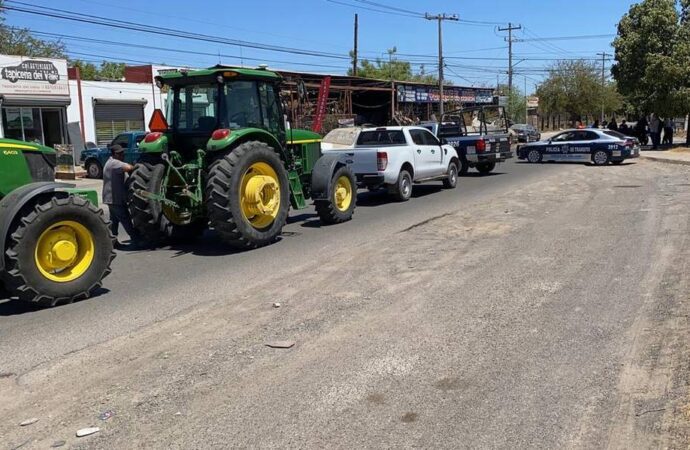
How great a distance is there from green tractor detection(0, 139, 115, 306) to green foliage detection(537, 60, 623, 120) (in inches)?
2807

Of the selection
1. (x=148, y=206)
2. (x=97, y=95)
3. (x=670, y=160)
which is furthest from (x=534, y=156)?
(x=148, y=206)

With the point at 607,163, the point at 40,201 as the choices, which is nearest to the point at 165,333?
the point at 40,201

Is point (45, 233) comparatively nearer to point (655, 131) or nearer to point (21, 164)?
point (21, 164)

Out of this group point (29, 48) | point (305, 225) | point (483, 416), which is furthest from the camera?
point (29, 48)

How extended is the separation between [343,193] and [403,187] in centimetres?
365

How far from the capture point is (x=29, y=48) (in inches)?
1869

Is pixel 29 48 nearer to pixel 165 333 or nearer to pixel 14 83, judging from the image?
pixel 14 83

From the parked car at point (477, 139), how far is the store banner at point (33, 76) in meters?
17.1

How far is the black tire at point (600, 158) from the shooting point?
2511 centimetres

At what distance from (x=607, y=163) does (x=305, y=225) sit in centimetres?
1744

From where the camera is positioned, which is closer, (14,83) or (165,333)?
(165,333)

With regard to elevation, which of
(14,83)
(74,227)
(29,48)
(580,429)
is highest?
(29,48)

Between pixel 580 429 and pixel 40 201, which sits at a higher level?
pixel 40 201

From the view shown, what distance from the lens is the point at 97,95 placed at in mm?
31312
